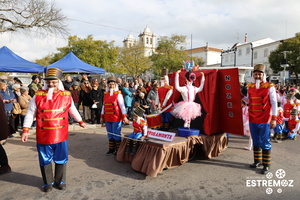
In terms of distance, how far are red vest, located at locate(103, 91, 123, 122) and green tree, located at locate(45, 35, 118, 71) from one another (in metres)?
24.4

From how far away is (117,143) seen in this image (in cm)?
500

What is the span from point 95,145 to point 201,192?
3.54 metres

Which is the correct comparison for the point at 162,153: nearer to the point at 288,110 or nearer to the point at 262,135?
the point at 262,135

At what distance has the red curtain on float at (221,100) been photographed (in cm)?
440

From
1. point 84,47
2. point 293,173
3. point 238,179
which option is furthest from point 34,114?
point 84,47

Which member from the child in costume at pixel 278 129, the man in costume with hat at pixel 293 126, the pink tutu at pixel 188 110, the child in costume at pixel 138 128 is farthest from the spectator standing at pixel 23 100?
the man in costume with hat at pixel 293 126

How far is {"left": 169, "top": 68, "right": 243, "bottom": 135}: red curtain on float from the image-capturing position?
4.40m

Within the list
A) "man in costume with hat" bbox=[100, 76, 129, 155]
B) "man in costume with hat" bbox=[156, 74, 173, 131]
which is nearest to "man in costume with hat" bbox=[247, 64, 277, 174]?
"man in costume with hat" bbox=[156, 74, 173, 131]

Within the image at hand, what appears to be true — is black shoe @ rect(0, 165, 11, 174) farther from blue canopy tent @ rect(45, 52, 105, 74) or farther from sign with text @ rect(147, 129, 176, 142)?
blue canopy tent @ rect(45, 52, 105, 74)

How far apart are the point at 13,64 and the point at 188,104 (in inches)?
344

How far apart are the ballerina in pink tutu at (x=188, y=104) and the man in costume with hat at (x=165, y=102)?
119 cm

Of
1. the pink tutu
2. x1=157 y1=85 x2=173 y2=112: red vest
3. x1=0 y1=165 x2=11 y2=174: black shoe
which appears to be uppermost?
x1=157 y1=85 x2=173 y2=112: red vest

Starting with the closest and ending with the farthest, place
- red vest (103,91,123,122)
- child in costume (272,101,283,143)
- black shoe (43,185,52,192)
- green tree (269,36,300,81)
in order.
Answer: black shoe (43,185,52,192) → red vest (103,91,123,122) → child in costume (272,101,283,143) → green tree (269,36,300,81)

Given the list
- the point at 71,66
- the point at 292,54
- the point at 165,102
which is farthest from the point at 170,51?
the point at 165,102
